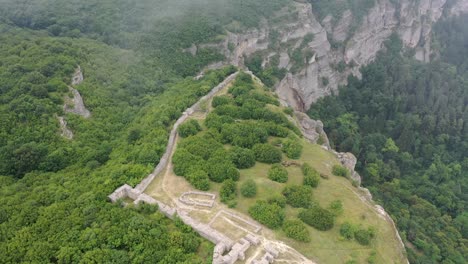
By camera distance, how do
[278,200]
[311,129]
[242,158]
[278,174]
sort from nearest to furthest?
[278,200] → [278,174] → [242,158] → [311,129]

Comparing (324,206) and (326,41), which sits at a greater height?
(324,206)

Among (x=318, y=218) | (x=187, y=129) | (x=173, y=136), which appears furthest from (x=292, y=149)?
(x=173, y=136)

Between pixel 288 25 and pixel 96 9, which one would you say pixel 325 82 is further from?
pixel 96 9

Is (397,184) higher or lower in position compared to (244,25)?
lower

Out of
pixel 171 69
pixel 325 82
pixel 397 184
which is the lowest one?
pixel 397 184

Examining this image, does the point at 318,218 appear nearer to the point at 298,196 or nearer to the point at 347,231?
the point at 347,231

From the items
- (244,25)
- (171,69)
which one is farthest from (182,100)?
(244,25)

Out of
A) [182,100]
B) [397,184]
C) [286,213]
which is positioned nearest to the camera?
[286,213]
